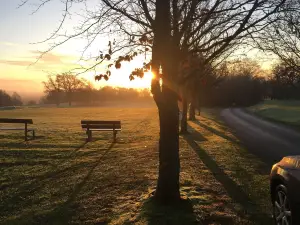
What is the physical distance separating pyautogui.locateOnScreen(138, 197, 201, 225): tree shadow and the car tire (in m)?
1.19

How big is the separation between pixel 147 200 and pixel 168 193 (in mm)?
439

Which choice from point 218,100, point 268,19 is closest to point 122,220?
point 268,19

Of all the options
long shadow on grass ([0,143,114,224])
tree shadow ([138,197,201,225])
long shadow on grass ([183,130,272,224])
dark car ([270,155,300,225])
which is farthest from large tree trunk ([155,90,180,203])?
dark car ([270,155,300,225])

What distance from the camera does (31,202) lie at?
7199 millimetres

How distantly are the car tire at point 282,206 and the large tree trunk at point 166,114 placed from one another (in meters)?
1.95

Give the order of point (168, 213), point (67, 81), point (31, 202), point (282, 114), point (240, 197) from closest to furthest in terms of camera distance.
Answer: point (168, 213) → point (240, 197) → point (31, 202) → point (67, 81) → point (282, 114)

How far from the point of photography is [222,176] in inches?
351

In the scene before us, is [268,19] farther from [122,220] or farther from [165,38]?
[122,220]

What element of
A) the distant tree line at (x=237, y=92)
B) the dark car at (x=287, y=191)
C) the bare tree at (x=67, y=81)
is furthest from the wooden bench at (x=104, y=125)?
the distant tree line at (x=237, y=92)

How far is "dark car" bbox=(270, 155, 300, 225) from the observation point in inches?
164

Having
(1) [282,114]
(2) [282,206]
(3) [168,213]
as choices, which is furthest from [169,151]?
(1) [282,114]

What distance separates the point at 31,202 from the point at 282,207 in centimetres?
472

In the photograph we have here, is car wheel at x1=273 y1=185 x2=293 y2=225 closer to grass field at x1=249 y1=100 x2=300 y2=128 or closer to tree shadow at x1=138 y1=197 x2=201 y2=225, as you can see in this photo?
tree shadow at x1=138 y1=197 x2=201 y2=225

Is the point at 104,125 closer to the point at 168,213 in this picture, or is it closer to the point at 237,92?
the point at 168,213
